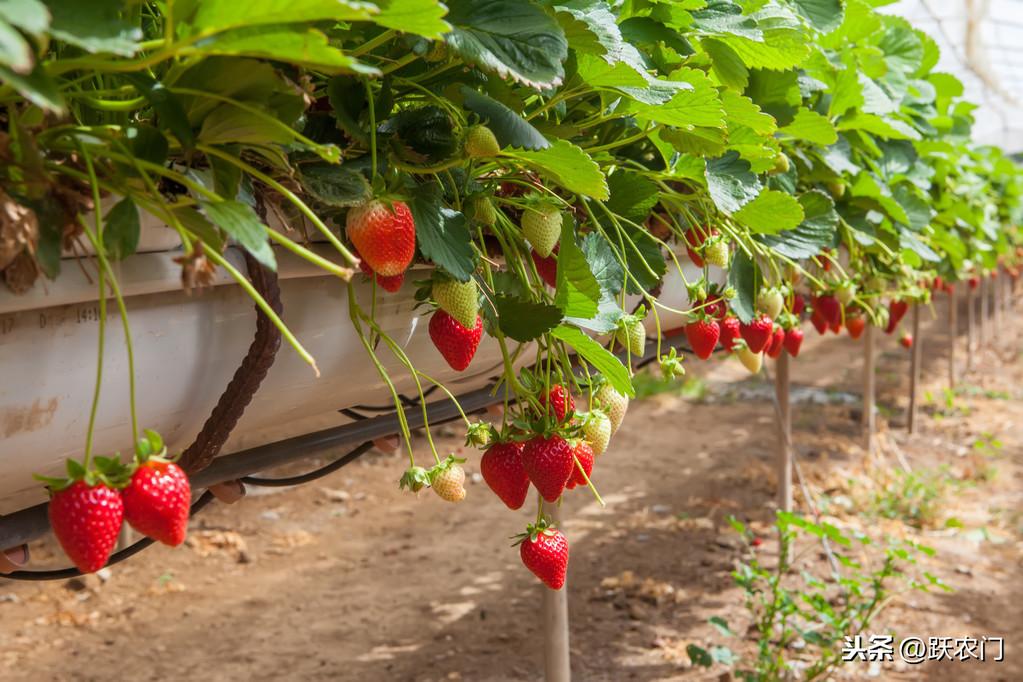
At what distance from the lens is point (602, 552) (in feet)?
15.9

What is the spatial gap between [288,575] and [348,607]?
22.0 inches

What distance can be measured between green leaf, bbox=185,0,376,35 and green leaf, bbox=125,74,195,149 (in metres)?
0.09

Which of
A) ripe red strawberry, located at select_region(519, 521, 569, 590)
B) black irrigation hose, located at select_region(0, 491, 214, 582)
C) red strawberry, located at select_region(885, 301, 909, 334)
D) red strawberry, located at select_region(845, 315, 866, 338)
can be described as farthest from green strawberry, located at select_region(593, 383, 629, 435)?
red strawberry, located at select_region(885, 301, 909, 334)

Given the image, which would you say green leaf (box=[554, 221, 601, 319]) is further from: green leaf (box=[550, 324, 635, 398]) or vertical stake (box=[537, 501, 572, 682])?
vertical stake (box=[537, 501, 572, 682])

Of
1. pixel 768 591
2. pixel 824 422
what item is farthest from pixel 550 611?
pixel 824 422

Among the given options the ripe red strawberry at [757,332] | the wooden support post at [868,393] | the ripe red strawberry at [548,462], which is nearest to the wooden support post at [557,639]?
the ripe red strawberry at [757,332]

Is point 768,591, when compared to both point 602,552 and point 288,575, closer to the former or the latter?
point 602,552

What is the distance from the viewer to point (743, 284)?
151 cm

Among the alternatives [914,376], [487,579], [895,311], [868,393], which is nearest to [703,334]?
[895,311]

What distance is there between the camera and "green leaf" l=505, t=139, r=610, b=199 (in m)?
0.85

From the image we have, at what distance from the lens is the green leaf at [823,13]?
4.94 feet

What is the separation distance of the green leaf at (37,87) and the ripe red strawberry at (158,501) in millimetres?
241

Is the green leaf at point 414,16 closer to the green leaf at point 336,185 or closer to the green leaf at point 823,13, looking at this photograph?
the green leaf at point 336,185

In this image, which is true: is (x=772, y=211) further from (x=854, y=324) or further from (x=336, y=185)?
(x=854, y=324)
